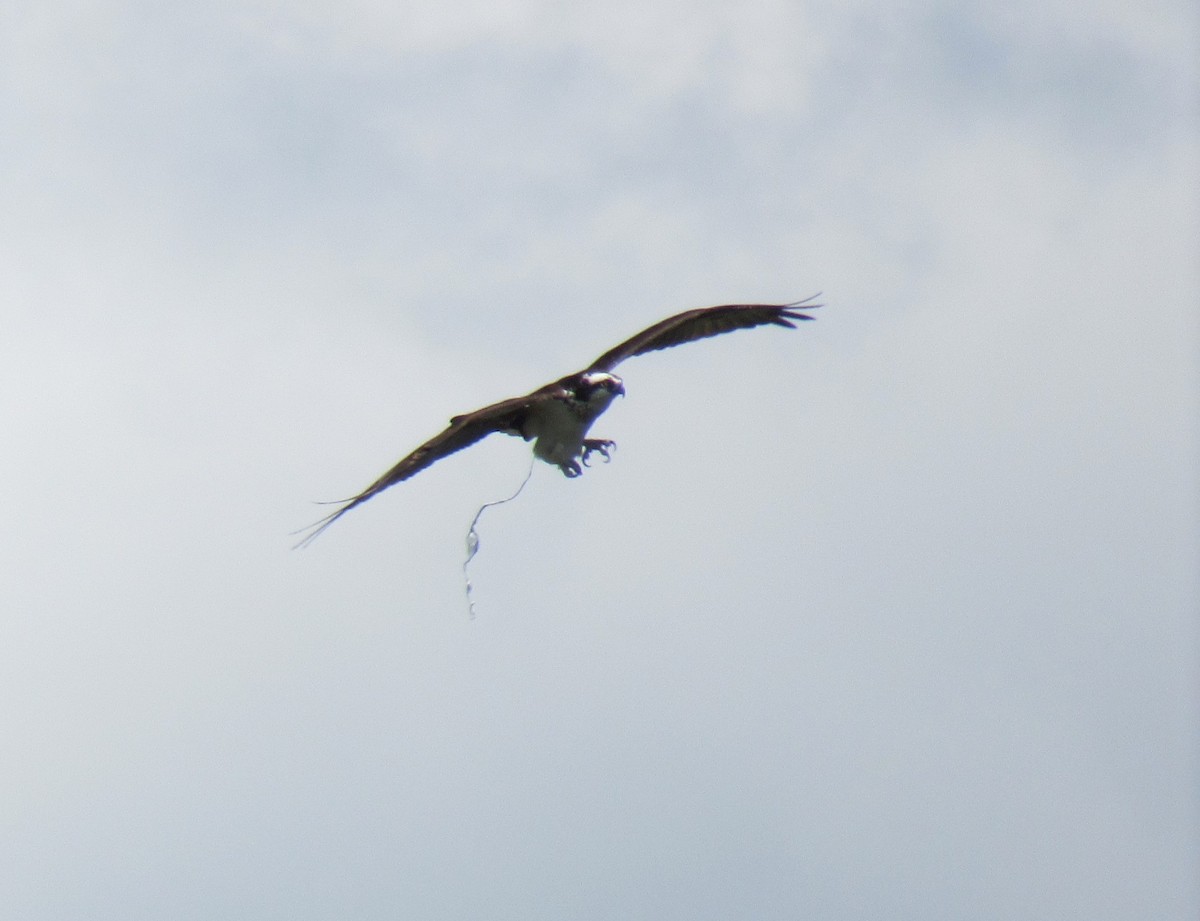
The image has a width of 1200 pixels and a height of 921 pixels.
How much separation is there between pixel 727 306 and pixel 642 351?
5.85 feet

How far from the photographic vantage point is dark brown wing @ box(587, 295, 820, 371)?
21.9 meters

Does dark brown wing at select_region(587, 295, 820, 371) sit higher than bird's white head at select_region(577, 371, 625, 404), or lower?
higher

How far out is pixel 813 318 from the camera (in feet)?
79.9

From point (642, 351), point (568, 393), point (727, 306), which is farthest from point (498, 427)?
point (727, 306)

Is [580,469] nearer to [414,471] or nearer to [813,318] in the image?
[414,471]

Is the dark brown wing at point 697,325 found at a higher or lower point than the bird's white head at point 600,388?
higher

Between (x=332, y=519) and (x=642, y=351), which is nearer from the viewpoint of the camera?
(x=332, y=519)

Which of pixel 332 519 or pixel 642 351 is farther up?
pixel 642 351

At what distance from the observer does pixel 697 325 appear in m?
23.3

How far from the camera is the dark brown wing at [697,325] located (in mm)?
21859

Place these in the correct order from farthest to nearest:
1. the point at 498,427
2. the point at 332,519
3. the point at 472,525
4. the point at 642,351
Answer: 1. the point at 642,351
2. the point at 498,427
3. the point at 472,525
4. the point at 332,519

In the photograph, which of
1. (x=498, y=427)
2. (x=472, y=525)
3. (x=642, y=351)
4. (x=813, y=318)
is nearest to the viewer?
(x=472, y=525)

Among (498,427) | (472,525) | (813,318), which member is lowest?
(472,525)

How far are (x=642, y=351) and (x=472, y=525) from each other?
4.47 m
